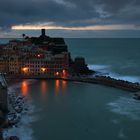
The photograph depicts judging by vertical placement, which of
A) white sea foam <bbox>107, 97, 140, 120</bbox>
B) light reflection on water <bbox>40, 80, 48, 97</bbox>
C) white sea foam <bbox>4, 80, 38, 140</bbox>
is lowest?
white sea foam <bbox>4, 80, 38, 140</bbox>

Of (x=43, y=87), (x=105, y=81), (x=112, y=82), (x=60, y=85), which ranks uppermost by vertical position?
(x=105, y=81)

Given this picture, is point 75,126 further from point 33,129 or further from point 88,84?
point 88,84

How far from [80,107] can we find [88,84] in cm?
2180

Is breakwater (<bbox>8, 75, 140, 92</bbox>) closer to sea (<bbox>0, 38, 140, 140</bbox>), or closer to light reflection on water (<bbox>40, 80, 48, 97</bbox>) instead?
sea (<bbox>0, 38, 140, 140</bbox>)

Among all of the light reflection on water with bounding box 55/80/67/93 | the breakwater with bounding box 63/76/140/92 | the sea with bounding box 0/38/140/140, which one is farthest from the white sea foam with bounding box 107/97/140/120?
the light reflection on water with bounding box 55/80/67/93

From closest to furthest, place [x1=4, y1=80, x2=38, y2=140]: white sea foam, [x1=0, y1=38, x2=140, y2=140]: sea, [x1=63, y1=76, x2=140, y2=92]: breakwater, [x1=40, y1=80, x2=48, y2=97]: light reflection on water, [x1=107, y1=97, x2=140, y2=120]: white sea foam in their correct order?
[x1=4, y1=80, x2=38, y2=140]: white sea foam
[x1=0, y1=38, x2=140, y2=140]: sea
[x1=107, y1=97, x2=140, y2=120]: white sea foam
[x1=40, y1=80, x2=48, y2=97]: light reflection on water
[x1=63, y1=76, x2=140, y2=92]: breakwater

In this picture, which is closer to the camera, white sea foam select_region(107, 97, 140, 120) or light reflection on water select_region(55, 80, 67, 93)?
white sea foam select_region(107, 97, 140, 120)

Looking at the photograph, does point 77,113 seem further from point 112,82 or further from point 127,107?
point 112,82

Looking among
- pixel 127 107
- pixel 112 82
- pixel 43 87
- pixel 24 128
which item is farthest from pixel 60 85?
pixel 24 128

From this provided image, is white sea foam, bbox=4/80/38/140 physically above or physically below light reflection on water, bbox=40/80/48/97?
below

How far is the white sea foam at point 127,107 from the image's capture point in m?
49.8

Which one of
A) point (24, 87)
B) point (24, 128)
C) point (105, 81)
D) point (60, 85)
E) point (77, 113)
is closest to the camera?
point (24, 128)

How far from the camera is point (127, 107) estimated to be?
176 ft

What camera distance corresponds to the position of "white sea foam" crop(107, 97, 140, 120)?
4975cm
